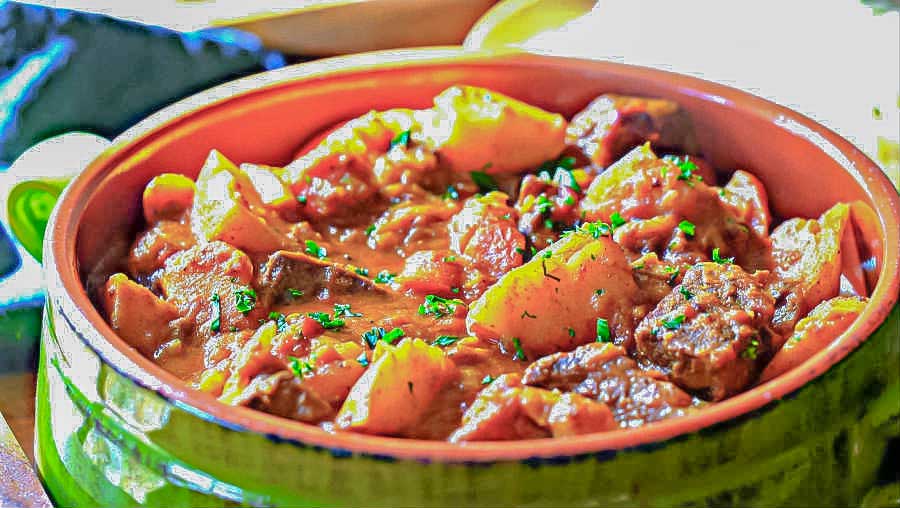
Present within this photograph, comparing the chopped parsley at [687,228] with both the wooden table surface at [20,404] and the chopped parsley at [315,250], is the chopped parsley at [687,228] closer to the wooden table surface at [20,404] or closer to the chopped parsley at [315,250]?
the chopped parsley at [315,250]

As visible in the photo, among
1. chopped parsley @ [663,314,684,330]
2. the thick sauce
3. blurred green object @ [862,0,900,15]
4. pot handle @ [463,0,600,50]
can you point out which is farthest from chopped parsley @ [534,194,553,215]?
blurred green object @ [862,0,900,15]

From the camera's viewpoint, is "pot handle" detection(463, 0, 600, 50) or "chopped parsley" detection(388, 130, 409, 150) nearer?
"chopped parsley" detection(388, 130, 409, 150)

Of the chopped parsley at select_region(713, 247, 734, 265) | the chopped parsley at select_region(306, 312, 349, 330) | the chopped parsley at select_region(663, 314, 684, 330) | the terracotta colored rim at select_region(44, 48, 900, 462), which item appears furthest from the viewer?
the chopped parsley at select_region(713, 247, 734, 265)

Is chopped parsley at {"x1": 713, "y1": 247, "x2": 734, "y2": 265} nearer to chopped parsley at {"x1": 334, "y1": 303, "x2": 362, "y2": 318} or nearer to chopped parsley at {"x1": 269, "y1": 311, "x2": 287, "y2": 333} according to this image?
chopped parsley at {"x1": 334, "y1": 303, "x2": 362, "y2": 318}

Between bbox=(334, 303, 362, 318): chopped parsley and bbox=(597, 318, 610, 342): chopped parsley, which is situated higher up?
bbox=(597, 318, 610, 342): chopped parsley

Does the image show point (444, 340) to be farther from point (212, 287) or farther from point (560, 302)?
point (212, 287)

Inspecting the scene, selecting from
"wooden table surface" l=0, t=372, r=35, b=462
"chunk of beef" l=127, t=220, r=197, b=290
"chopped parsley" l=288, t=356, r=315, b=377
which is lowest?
"wooden table surface" l=0, t=372, r=35, b=462

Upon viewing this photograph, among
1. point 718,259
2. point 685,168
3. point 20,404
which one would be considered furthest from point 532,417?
point 20,404
